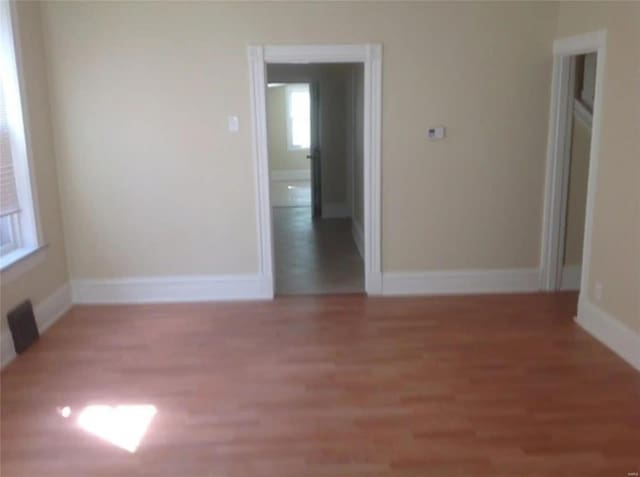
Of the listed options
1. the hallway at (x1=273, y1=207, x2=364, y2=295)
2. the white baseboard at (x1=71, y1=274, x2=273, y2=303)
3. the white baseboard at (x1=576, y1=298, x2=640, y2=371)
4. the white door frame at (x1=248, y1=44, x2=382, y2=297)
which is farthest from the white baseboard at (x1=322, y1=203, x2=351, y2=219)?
the white baseboard at (x1=576, y1=298, x2=640, y2=371)

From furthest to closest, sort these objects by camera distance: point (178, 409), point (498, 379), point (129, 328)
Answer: point (129, 328) → point (498, 379) → point (178, 409)

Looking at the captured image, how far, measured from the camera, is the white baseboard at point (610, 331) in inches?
147

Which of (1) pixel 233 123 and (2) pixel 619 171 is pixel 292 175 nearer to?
(1) pixel 233 123

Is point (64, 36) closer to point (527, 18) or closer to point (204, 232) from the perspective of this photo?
point (204, 232)

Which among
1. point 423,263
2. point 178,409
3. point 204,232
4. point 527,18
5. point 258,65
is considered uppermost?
point 527,18

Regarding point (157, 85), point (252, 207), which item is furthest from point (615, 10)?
point (157, 85)

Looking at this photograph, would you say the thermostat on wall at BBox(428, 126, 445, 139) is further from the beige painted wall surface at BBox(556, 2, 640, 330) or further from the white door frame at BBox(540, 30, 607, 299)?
the beige painted wall surface at BBox(556, 2, 640, 330)

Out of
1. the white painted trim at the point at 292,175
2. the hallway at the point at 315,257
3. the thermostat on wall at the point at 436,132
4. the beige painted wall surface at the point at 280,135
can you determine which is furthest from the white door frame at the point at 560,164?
the beige painted wall surface at the point at 280,135

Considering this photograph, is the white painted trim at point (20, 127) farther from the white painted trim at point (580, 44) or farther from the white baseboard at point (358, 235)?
the white painted trim at point (580, 44)

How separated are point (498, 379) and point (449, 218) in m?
1.77

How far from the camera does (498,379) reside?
11.8 feet

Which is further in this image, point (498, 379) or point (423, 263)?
point (423, 263)

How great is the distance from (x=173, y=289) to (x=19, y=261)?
1316 mm

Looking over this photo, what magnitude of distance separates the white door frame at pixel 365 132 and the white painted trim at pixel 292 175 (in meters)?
8.19
